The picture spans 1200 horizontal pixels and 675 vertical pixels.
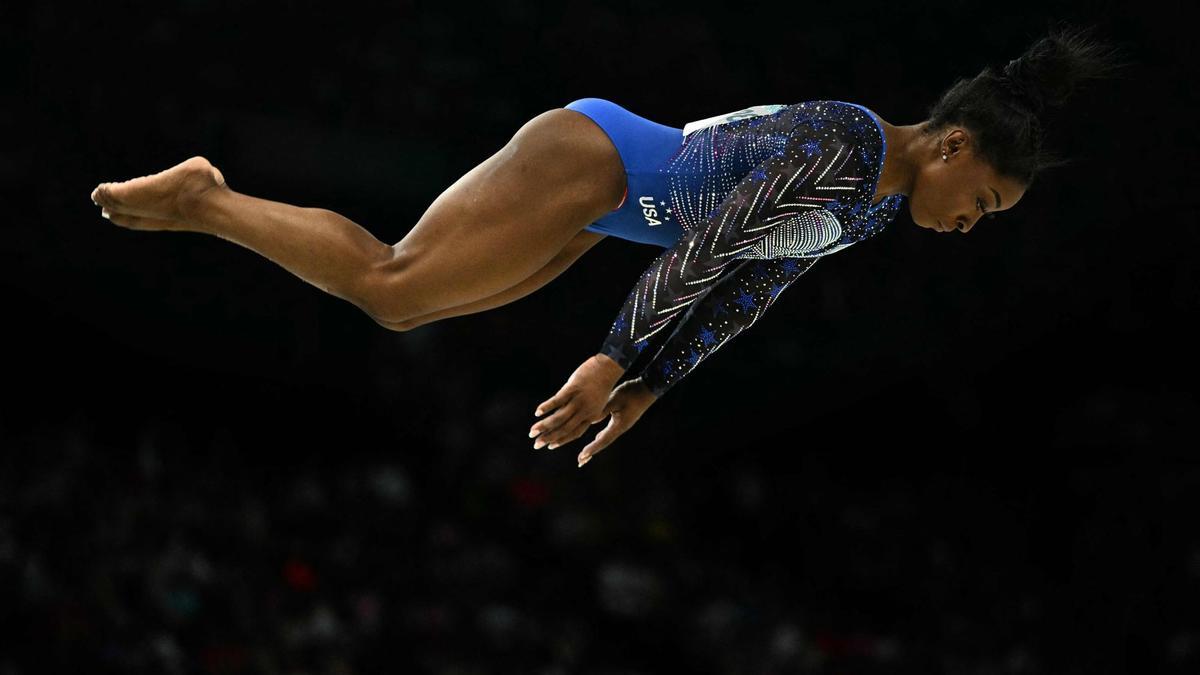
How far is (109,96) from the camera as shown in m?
5.01

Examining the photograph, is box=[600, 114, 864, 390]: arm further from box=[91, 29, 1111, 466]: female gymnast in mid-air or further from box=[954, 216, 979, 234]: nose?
box=[954, 216, 979, 234]: nose

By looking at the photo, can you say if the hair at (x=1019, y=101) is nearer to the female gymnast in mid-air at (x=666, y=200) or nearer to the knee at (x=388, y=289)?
the female gymnast in mid-air at (x=666, y=200)

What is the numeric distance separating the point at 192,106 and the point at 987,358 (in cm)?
324

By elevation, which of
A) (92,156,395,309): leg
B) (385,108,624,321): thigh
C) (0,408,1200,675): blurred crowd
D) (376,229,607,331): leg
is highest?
(92,156,395,309): leg

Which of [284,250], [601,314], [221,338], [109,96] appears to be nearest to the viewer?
[284,250]

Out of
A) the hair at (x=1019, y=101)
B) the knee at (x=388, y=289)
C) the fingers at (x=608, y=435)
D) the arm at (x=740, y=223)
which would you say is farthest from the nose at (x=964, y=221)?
the knee at (x=388, y=289)

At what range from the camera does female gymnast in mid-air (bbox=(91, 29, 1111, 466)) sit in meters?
2.79

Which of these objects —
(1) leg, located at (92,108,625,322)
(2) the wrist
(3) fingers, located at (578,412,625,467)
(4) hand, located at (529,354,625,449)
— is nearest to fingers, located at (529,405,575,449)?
(4) hand, located at (529,354,625,449)

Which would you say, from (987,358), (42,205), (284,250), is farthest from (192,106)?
(987,358)

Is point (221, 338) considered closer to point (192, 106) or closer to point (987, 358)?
point (192, 106)

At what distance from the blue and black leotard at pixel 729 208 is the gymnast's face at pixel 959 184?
11cm

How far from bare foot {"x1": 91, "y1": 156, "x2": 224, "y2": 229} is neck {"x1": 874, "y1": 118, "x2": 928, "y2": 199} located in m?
1.41

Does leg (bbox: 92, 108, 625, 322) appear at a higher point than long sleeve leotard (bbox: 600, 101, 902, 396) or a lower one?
higher

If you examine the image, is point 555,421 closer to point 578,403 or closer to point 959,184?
point 578,403
